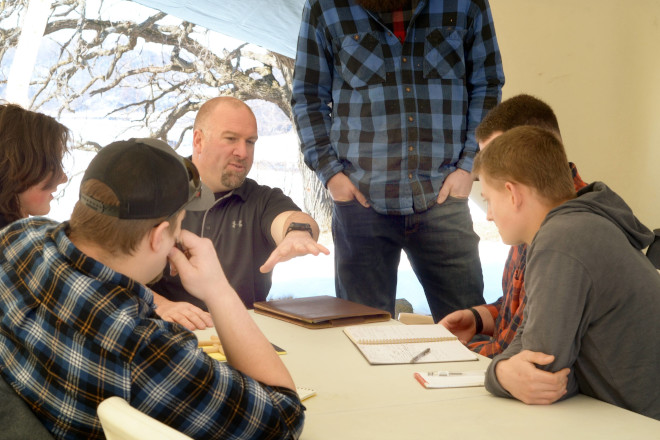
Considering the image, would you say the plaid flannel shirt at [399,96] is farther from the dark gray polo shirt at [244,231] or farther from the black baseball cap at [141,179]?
the black baseball cap at [141,179]

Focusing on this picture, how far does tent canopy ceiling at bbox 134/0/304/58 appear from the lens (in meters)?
3.48

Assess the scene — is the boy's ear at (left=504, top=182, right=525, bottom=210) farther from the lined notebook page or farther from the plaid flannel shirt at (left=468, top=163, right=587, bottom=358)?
the lined notebook page

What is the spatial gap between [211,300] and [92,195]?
31 cm

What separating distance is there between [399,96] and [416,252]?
22.6 inches

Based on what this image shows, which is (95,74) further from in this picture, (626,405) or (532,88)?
(626,405)

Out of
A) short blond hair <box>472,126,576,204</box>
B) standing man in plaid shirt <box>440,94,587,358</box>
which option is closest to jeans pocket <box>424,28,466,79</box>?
standing man in plaid shirt <box>440,94,587,358</box>

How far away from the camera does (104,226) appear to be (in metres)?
1.07

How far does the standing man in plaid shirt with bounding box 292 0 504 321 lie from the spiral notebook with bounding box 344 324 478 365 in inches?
23.9

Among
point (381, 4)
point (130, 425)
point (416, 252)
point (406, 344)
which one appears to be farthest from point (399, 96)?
point (130, 425)

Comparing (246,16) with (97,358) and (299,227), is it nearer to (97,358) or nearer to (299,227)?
(299,227)

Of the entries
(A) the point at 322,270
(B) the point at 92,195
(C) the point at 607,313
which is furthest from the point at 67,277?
(A) the point at 322,270

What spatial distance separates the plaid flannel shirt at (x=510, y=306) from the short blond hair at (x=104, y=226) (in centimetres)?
106

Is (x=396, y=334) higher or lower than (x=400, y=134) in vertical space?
lower

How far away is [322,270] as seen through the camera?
4.80 metres
